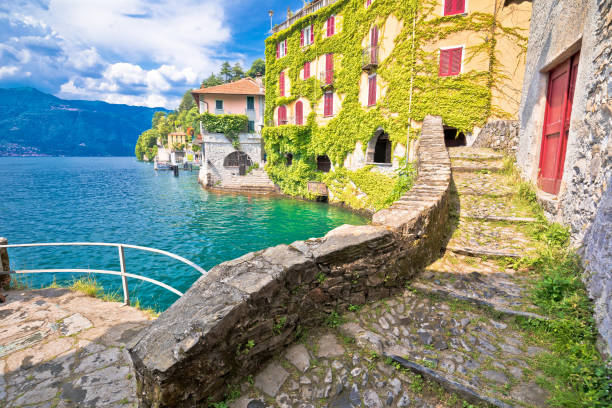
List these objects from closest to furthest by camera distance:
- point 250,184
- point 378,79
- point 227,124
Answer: point 378,79 → point 227,124 → point 250,184

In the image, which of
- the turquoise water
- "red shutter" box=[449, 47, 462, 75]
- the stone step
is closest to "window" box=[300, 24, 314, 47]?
"red shutter" box=[449, 47, 462, 75]

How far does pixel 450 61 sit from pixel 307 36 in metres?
12.5

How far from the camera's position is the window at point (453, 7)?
1357cm

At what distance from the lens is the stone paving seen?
2.74 m

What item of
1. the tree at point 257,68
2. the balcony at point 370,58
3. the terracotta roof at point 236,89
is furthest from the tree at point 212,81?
the balcony at point 370,58

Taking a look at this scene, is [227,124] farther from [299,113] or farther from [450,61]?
[450,61]

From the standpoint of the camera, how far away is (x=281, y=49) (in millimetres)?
24969

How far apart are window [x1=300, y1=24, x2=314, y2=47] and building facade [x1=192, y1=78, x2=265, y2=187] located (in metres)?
8.97

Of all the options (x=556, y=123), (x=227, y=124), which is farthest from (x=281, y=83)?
(x=556, y=123)

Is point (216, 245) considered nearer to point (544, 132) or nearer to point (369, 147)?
point (369, 147)

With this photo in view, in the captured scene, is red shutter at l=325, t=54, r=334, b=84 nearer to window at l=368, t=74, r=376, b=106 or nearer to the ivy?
window at l=368, t=74, r=376, b=106

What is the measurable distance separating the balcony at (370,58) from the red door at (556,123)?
1251 cm

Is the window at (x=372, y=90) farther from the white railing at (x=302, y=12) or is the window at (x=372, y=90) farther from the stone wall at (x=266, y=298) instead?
the stone wall at (x=266, y=298)

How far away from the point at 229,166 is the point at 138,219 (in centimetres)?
1207
